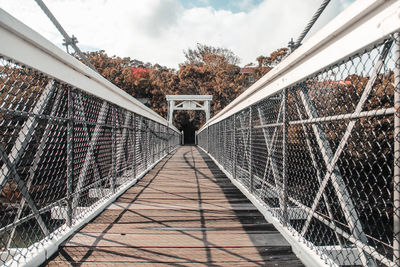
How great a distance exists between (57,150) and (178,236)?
1.05m

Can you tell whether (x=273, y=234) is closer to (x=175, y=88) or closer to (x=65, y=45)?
(x=65, y=45)

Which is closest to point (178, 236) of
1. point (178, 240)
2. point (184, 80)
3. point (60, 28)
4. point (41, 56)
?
point (178, 240)

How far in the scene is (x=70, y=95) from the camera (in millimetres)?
1859

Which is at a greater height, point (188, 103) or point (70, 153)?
point (188, 103)

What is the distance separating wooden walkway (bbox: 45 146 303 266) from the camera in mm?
1587

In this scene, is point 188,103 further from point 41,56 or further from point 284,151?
point 41,56

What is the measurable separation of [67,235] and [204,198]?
1482 mm

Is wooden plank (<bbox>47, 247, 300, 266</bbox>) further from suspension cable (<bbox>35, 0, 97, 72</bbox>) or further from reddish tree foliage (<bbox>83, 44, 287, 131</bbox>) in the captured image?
reddish tree foliage (<bbox>83, 44, 287, 131</bbox>)

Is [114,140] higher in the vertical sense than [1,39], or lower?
lower

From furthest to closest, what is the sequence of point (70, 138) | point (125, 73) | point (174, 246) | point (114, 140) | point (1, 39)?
point (125, 73), point (114, 140), point (70, 138), point (174, 246), point (1, 39)

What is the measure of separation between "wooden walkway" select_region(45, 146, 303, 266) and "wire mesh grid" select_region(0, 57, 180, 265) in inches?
8.6

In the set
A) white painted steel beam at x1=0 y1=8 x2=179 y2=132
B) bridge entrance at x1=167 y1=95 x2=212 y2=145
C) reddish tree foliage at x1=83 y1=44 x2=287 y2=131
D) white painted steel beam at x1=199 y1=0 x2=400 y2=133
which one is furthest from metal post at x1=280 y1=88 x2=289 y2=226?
reddish tree foliage at x1=83 y1=44 x2=287 y2=131

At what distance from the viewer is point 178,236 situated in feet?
6.37

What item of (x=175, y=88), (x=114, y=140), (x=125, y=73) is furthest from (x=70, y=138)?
(x=175, y=88)
